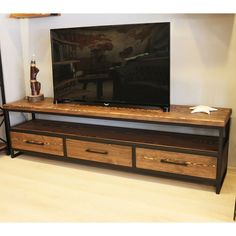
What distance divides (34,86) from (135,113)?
125 cm

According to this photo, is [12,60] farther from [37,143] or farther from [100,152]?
[100,152]

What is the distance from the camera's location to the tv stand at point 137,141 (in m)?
2.16

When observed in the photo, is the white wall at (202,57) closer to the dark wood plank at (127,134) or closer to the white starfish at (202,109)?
the white starfish at (202,109)

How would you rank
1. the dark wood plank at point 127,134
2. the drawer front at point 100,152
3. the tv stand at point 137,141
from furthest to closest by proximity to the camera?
the drawer front at point 100,152 → the dark wood plank at point 127,134 → the tv stand at point 137,141

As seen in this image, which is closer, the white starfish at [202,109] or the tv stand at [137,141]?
the tv stand at [137,141]

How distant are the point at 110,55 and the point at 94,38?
0.72 feet

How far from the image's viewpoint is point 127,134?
8.54 ft

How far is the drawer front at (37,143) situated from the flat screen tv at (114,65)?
42cm

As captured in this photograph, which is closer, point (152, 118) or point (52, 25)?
point (152, 118)

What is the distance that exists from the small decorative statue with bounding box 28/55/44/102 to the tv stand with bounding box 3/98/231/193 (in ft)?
0.25

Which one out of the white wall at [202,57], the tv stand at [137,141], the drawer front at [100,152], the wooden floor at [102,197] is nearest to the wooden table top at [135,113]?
the tv stand at [137,141]

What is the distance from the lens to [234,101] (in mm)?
2443
